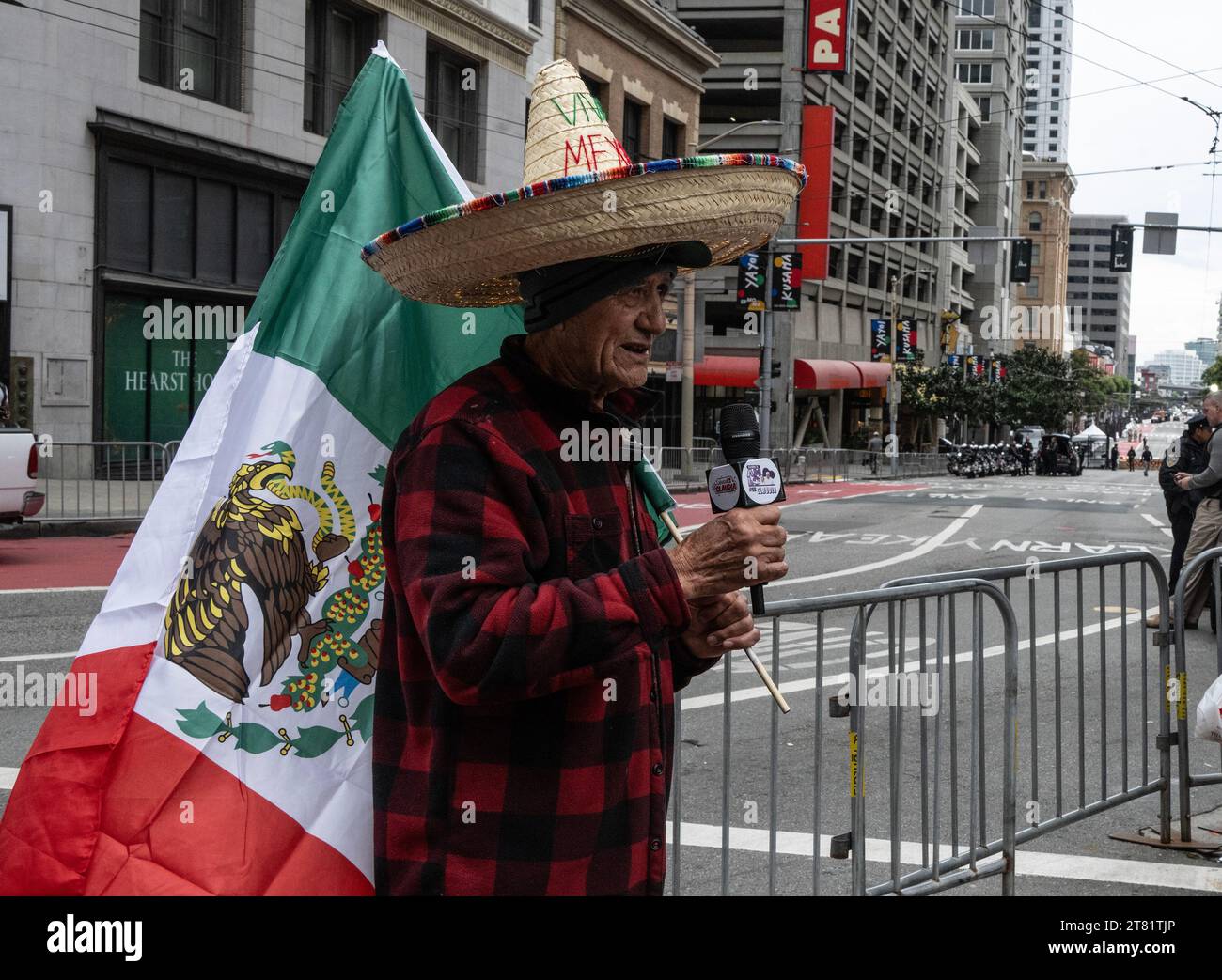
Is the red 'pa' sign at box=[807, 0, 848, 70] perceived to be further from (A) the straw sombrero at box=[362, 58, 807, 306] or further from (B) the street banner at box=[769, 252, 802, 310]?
(A) the straw sombrero at box=[362, 58, 807, 306]

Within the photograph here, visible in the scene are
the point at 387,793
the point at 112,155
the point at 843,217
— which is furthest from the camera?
the point at 843,217

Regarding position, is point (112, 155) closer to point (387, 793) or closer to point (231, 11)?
point (231, 11)

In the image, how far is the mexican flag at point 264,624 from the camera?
96.6 inches

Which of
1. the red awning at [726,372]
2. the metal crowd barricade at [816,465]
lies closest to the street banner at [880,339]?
the metal crowd barricade at [816,465]

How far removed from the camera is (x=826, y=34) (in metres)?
38.4

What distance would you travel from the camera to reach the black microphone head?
7.25ft

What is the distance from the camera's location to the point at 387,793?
230cm

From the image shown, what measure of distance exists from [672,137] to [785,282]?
10246 mm

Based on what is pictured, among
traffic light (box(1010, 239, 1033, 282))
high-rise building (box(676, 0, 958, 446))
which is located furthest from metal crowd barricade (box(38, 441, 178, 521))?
high-rise building (box(676, 0, 958, 446))

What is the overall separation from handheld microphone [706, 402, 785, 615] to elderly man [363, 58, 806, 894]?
1.6 inches

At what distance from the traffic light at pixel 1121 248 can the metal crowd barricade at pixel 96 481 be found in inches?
925
